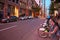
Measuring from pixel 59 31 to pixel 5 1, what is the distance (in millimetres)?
51043

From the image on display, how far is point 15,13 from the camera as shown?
2788 inches

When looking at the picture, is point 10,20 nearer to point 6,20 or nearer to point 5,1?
point 6,20

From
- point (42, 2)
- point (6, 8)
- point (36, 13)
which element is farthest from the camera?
point (42, 2)

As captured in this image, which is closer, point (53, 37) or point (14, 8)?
point (53, 37)

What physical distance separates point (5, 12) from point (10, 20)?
6847 millimetres

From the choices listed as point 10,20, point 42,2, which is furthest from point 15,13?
point 42,2

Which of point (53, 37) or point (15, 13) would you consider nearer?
point (53, 37)

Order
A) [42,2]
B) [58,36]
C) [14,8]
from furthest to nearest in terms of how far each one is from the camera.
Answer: [42,2]
[14,8]
[58,36]

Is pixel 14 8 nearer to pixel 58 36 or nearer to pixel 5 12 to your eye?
pixel 5 12

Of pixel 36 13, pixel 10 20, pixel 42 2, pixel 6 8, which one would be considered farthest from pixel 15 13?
pixel 42 2

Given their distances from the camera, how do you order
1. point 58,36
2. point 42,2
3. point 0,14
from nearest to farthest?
point 58,36 → point 0,14 → point 42,2

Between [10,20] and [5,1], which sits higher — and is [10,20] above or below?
below

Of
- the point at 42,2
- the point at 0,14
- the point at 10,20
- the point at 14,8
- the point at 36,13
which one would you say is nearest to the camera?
the point at 10,20

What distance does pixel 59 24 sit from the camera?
229 inches
